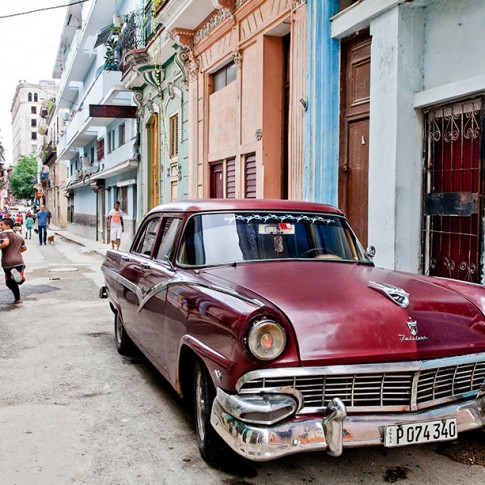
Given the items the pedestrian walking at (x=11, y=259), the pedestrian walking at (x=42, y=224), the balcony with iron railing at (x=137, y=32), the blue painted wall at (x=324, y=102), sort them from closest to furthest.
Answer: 1. the blue painted wall at (x=324, y=102)
2. the pedestrian walking at (x=11, y=259)
3. the balcony with iron railing at (x=137, y=32)
4. the pedestrian walking at (x=42, y=224)

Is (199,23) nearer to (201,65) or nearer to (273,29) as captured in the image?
(201,65)

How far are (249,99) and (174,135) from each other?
6140 millimetres

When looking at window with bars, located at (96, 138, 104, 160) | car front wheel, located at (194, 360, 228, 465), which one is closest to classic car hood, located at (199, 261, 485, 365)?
car front wheel, located at (194, 360, 228, 465)

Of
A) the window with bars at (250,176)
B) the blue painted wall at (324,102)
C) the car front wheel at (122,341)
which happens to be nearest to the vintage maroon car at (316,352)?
the car front wheel at (122,341)

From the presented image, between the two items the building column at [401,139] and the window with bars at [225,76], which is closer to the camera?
the building column at [401,139]

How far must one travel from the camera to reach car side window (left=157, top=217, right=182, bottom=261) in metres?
4.57

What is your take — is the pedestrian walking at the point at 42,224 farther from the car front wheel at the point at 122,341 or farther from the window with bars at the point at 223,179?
the car front wheel at the point at 122,341

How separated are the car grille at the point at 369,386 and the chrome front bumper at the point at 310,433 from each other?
69 millimetres

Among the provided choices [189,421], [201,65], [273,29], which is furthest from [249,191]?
[189,421]

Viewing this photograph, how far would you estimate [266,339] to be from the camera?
3.01 metres

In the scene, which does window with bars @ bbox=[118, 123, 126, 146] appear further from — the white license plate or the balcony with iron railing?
the white license plate

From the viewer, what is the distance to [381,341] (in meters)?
3.09

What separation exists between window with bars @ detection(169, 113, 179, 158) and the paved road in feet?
37.9

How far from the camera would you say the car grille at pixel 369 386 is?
9.84ft
